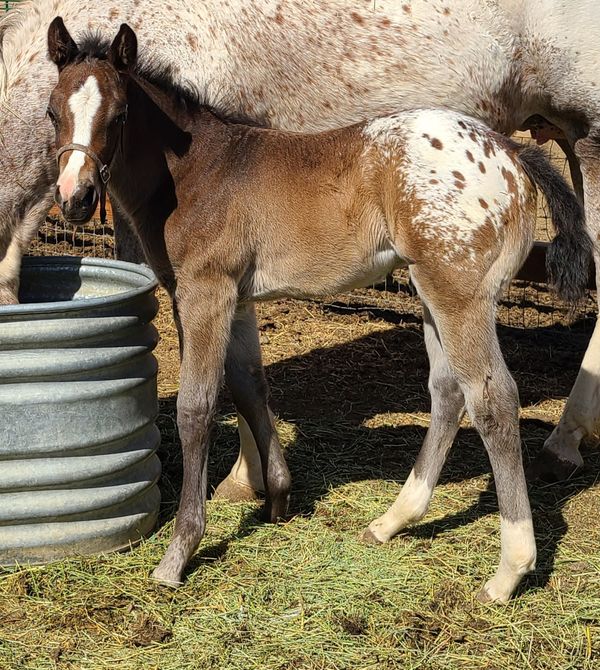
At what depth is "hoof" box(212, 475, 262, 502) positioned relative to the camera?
13.3 ft

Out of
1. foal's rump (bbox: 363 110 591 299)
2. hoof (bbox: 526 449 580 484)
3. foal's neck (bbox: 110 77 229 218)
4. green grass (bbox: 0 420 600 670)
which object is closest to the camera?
green grass (bbox: 0 420 600 670)

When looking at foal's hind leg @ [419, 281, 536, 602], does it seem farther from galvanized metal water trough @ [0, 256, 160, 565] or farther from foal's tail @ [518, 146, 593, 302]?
galvanized metal water trough @ [0, 256, 160, 565]

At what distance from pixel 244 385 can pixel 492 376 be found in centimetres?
112

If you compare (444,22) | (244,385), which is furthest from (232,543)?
(444,22)

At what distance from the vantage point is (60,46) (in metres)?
3.25

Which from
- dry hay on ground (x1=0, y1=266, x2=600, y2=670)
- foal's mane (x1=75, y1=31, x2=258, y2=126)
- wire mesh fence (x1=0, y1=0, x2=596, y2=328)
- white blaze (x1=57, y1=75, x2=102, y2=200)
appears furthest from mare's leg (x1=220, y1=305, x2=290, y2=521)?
wire mesh fence (x1=0, y1=0, x2=596, y2=328)

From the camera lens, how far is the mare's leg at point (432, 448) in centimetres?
359

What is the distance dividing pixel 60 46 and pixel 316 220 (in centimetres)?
103

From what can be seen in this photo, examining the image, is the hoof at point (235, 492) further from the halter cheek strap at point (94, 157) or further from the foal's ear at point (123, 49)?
the foal's ear at point (123, 49)

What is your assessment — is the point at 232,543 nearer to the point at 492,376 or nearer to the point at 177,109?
the point at 492,376

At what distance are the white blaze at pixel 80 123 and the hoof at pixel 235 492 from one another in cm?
155

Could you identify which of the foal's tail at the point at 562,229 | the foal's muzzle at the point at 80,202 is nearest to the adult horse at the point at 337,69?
the foal's muzzle at the point at 80,202

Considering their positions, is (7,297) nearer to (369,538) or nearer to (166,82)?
(166,82)

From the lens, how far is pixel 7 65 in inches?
159
